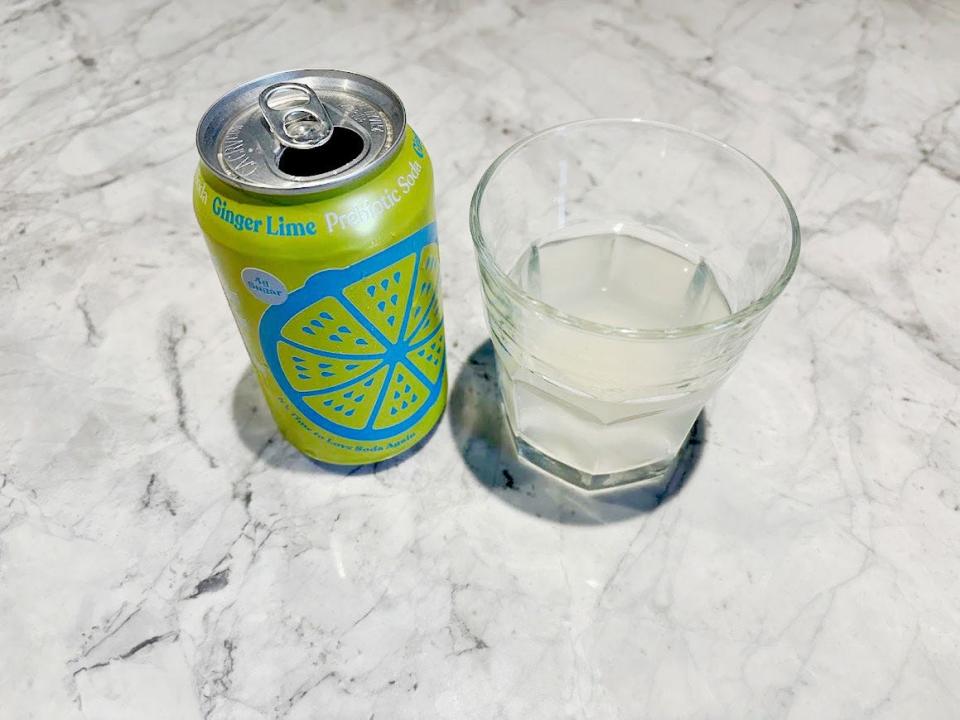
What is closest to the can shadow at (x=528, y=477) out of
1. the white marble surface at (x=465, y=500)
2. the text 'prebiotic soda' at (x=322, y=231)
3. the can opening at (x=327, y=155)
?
the white marble surface at (x=465, y=500)

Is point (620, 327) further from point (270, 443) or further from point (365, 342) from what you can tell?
point (270, 443)

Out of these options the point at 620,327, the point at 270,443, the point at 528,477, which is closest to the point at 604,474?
the point at 528,477

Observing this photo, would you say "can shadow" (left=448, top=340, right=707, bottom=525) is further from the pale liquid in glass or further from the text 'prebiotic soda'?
the text 'prebiotic soda'

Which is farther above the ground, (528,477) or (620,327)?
(620,327)

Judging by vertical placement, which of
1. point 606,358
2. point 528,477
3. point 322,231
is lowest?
point 528,477

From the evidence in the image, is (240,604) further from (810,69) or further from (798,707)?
(810,69)

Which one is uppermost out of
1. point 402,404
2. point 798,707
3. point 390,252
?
point 390,252

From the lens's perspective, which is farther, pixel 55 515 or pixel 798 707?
pixel 55 515

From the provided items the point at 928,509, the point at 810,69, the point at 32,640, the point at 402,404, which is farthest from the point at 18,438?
the point at 810,69
